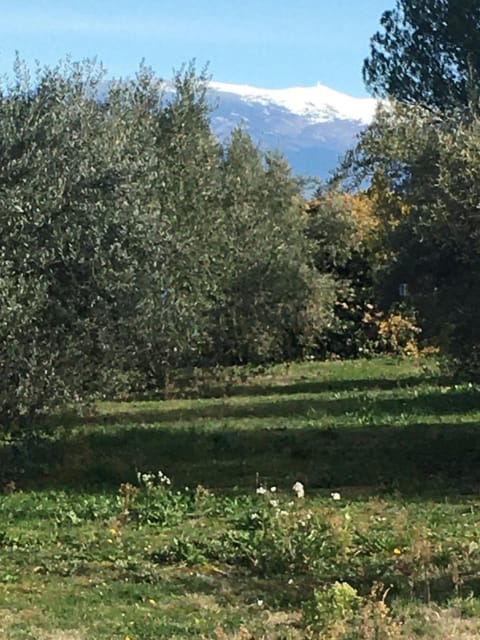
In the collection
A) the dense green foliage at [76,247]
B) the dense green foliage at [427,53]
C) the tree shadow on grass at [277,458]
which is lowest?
the tree shadow on grass at [277,458]

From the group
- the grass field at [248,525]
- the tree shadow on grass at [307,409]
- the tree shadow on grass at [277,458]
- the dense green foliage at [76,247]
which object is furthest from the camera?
the tree shadow on grass at [307,409]

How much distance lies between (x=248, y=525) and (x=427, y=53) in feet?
42.8

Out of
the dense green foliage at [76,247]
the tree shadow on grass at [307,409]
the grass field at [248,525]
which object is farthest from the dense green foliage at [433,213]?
the tree shadow on grass at [307,409]

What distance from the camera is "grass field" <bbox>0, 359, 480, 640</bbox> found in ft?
22.4

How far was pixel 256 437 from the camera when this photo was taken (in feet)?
52.4

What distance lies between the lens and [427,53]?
20219mm

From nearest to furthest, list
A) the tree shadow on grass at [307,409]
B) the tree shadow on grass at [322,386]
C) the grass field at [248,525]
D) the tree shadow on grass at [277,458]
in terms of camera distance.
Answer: the grass field at [248,525] → the tree shadow on grass at [277,458] → the tree shadow on grass at [307,409] → the tree shadow on grass at [322,386]

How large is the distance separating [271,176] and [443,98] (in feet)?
25.8

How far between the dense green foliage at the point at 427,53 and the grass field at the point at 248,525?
5.73m

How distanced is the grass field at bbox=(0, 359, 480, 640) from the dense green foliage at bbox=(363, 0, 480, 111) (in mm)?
5730

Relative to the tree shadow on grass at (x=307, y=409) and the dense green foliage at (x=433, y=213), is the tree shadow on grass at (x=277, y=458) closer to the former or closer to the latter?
the tree shadow on grass at (x=307, y=409)

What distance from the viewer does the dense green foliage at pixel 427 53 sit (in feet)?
61.4

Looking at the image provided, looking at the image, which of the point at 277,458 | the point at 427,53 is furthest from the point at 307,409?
the point at 427,53

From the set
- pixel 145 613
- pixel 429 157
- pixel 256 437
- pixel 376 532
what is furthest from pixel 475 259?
pixel 145 613
